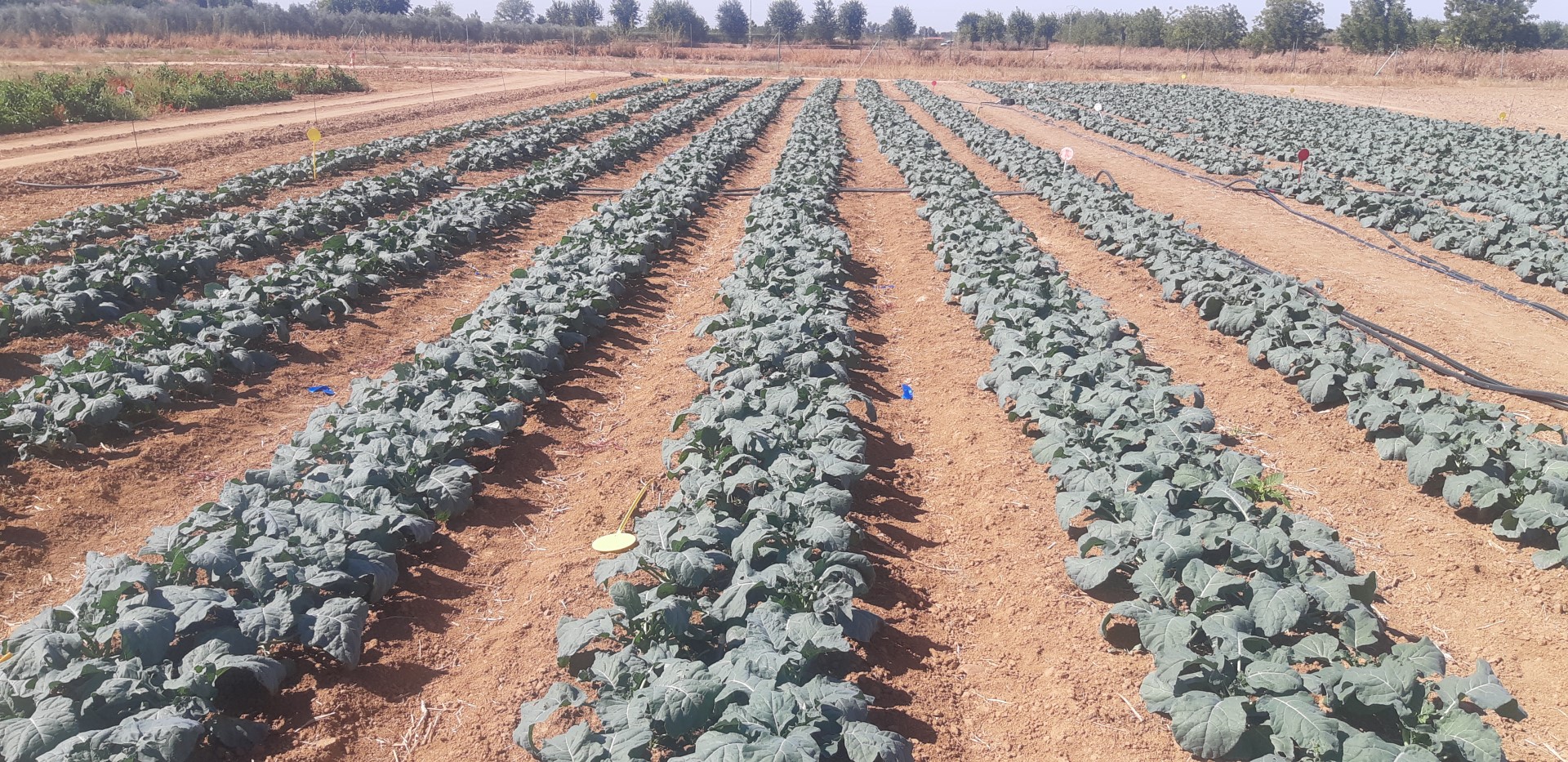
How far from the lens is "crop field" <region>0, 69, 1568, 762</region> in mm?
3715

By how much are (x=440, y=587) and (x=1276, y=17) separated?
84342 mm

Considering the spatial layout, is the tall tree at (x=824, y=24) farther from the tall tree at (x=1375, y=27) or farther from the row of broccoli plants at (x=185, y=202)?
the row of broccoli plants at (x=185, y=202)

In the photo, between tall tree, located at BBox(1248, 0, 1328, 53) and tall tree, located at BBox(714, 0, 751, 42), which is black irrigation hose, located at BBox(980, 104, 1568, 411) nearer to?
tall tree, located at BBox(1248, 0, 1328, 53)

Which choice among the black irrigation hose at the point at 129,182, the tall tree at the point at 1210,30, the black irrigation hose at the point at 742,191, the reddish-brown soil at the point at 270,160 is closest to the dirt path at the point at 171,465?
the reddish-brown soil at the point at 270,160

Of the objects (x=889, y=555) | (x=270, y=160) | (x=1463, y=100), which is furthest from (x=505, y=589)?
(x=1463, y=100)

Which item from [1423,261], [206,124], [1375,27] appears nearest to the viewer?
[1423,261]

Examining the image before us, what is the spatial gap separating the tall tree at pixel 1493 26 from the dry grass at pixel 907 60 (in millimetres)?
5713

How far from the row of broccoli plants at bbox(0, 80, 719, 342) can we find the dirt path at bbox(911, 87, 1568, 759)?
1023 cm

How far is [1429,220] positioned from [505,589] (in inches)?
578

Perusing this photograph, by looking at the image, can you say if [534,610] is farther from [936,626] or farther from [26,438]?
[26,438]

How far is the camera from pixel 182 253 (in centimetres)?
991

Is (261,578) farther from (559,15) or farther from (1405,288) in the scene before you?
(559,15)

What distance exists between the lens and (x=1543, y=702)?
4086 mm

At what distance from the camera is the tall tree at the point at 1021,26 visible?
99.4 metres
